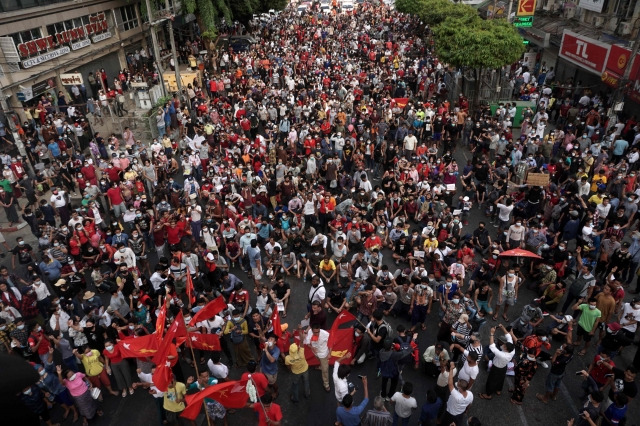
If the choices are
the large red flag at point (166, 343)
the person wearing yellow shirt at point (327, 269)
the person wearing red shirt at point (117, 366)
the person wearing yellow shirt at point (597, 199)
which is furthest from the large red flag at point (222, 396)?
the person wearing yellow shirt at point (597, 199)

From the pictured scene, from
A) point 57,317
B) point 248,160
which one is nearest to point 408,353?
point 57,317

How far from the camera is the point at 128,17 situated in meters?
33.4

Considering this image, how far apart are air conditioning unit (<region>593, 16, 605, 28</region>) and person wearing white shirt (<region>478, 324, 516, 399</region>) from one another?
22823 millimetres

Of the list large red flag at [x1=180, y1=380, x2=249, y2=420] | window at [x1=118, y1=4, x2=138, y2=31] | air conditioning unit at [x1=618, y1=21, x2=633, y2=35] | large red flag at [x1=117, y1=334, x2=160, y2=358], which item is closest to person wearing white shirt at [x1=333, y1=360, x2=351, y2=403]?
large red flag at [x1=180, y1=380, x2=249, y2=420]

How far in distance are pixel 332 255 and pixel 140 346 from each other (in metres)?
5.66

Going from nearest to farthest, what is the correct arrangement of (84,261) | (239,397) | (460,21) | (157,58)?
(239,397) → (84,261) → (157,58) → (460,21)

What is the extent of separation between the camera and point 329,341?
329 inches

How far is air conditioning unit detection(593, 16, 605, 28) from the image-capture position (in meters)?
23.7

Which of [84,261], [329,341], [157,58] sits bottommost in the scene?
[84,261]

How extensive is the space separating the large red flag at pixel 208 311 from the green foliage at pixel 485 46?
719 inches

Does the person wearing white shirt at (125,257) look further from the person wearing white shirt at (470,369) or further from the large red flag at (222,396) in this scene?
the person wearing white shirt at (470,369)

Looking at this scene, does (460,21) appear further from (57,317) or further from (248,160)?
(57,317)

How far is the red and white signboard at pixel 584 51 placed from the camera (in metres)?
20.3

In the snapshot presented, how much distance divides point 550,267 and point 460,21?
57.9ft
